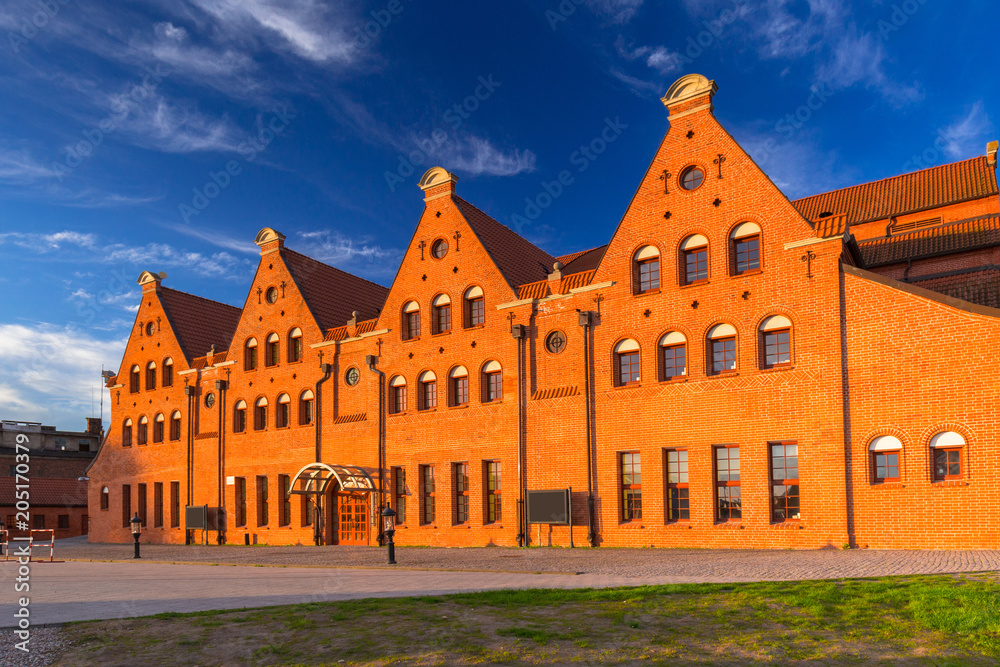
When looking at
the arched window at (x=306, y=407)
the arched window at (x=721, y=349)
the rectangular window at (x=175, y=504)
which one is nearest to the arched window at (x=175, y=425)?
the rectangular window at (x=175, y=504)

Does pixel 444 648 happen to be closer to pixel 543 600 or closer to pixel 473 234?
pixel 543 600

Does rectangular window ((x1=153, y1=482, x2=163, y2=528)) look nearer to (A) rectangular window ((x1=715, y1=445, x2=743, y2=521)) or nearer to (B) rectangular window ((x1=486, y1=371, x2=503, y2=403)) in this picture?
(B) rectangular window ((x1=486, y1=371, x2=503, y2=403))

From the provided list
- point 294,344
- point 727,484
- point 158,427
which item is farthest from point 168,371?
point 727,484

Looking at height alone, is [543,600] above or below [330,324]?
below

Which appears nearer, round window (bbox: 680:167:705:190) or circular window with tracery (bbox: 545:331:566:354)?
round window (bbox: 680:167:705:190)

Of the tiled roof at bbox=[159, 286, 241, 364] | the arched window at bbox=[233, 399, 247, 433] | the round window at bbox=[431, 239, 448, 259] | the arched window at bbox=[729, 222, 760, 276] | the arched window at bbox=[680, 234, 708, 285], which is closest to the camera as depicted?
the arched window at bbox=[729, 222, 760, 276]

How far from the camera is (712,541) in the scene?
23438 mm

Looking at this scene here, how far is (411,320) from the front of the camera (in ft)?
108

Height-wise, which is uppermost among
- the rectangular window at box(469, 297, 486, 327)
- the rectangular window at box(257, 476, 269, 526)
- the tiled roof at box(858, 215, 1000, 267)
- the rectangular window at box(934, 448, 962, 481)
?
the tiled roof at box(858, 215, 1000, 267)

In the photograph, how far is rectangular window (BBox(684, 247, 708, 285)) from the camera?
82.1 feet

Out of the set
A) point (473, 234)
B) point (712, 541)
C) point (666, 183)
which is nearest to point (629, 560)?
point (712, 541)

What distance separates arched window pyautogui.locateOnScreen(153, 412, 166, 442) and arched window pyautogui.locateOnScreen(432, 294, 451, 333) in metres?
20.4

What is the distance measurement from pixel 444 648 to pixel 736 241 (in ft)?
62.2

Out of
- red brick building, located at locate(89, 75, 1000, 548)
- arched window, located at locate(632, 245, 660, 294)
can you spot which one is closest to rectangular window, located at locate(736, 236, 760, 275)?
red brick building, located at locate(89, 75, 1000, 548)
